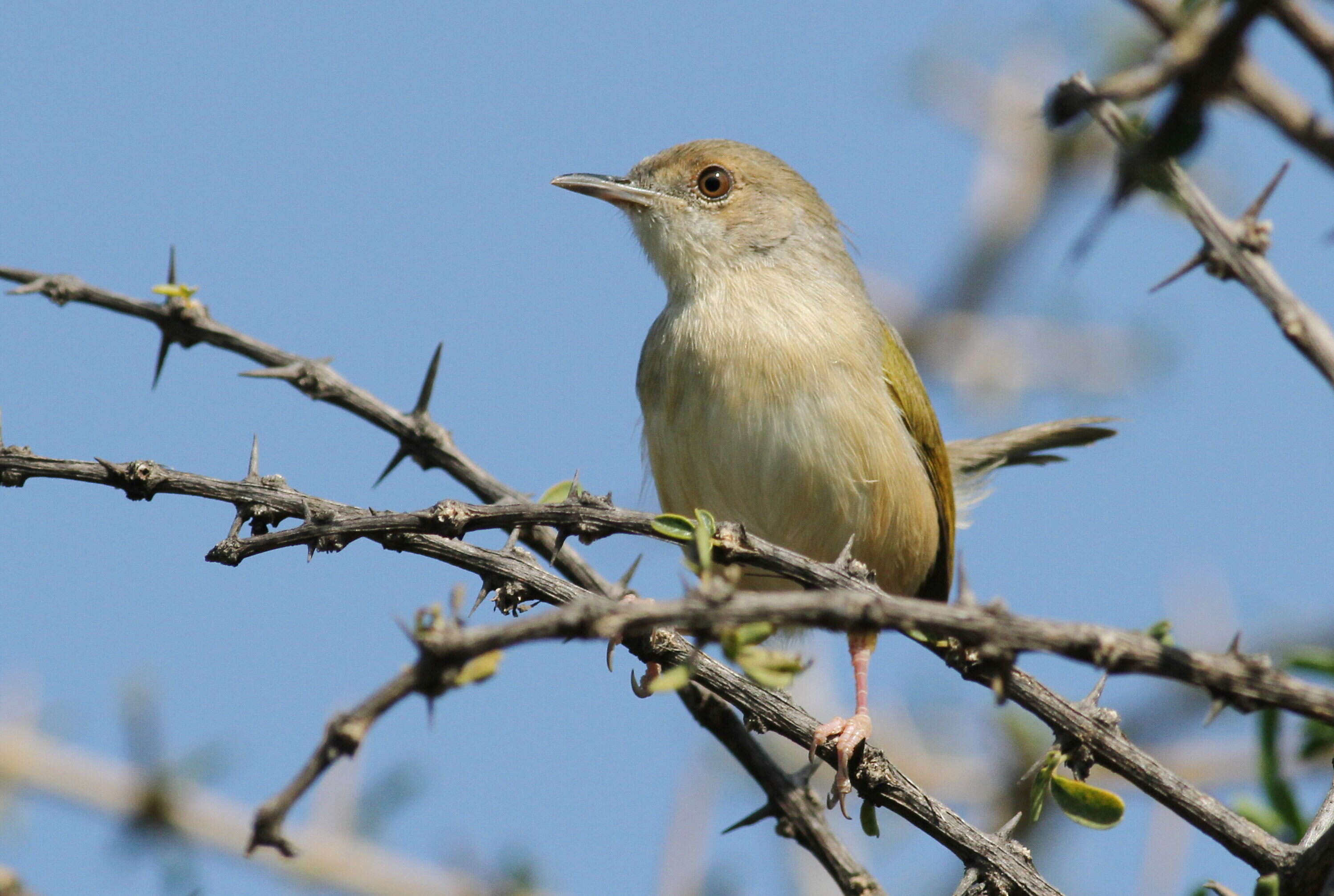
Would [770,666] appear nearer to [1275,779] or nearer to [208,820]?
[1275,779]

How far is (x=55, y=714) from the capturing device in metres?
4.15

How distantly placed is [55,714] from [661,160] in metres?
3.98

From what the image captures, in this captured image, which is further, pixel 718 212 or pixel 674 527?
pixel 718 212

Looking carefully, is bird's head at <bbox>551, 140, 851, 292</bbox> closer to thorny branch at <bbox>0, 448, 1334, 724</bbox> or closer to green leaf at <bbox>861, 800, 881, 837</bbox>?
thorny branch at <bbox>0, 448, 1334, 724</bbox>

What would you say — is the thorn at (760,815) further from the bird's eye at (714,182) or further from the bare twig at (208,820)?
the bird's eye at (714,182)

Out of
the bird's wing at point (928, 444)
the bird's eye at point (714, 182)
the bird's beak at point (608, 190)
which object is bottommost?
the bird's wing at point (928, 444)

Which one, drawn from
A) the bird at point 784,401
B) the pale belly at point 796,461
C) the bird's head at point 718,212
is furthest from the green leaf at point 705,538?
the bird's head at point 718,212

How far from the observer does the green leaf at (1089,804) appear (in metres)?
2.46

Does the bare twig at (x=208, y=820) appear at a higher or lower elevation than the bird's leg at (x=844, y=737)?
lower

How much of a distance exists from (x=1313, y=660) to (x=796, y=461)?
3.13 metres

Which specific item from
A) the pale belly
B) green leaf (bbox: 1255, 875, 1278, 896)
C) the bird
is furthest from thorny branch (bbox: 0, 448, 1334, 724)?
the pale belly

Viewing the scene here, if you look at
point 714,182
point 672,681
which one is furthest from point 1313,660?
point 714,182

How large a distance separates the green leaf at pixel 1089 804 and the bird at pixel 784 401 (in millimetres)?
1985

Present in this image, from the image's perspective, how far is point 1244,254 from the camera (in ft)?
7.51
